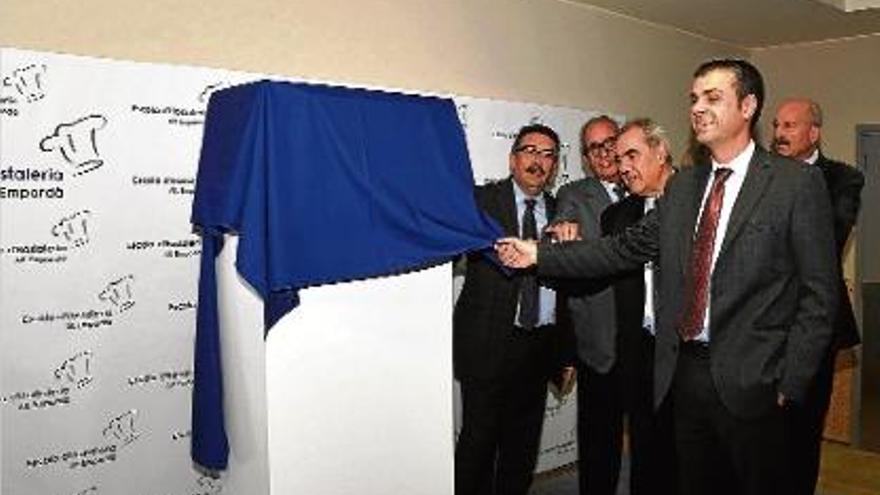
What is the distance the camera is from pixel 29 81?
264 cm

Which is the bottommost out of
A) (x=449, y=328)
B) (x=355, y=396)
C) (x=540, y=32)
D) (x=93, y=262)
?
(x=355, y=396)

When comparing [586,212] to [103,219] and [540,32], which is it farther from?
[103,219]

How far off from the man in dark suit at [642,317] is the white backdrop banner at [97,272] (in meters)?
1.55

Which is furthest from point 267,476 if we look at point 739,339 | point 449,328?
point 739,339

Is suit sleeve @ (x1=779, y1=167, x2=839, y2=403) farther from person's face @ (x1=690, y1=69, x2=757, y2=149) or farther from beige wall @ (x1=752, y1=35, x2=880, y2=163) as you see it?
beige wall @ (x1=752, y1=35, x2=880, y2=163)

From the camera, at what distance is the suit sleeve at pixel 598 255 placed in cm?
284

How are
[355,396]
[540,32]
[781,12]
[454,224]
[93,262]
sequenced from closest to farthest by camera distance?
[355,396] < [454,224] < [93,262] < [540,32] < [781,12]

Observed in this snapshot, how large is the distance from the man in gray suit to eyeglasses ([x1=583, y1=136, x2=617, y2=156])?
0.24 metres

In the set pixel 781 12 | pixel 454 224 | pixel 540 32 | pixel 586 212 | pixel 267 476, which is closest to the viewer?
pixel 267 476

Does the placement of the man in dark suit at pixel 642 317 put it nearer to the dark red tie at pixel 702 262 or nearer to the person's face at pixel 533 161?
the person's face at pixel 533 161

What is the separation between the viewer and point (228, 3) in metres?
3.16

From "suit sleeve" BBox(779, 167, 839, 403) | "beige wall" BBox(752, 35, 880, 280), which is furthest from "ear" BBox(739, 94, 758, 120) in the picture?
"beige wall" BBox(752, 35, 880, 280)

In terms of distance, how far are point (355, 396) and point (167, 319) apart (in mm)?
999

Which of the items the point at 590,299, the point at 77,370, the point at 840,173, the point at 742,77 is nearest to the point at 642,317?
the point at 590,299
